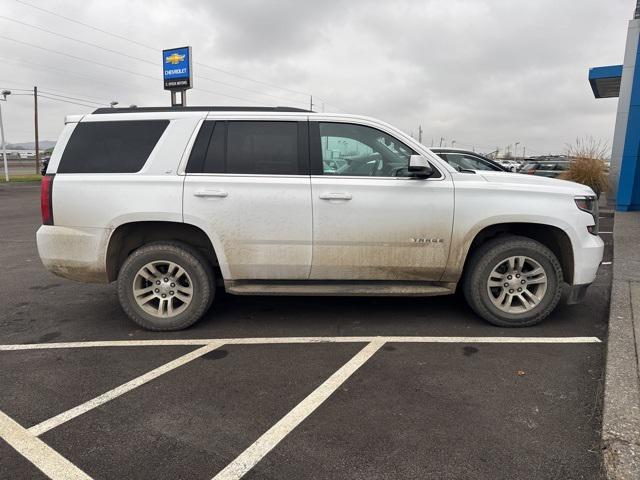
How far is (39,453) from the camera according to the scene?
8.45 ft

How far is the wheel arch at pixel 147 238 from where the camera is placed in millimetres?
4301

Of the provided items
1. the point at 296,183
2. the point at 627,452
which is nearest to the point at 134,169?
the point at 296,183

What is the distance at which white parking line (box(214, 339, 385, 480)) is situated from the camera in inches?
96.7

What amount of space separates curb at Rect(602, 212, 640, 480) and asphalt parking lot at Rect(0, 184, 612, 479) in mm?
108

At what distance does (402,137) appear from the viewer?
4.32 m

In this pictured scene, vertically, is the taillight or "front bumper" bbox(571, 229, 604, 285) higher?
the taillight

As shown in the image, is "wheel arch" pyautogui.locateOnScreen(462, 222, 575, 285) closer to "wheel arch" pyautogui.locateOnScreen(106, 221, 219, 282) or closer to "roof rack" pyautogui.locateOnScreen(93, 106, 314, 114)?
"roof rack" pyautogui.locateOnScreen(93, 106, 314, 114)

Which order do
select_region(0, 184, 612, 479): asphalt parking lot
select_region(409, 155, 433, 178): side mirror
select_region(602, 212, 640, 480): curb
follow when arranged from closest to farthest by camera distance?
select_region(602, 212, 640, 480): curb < select_region(0, 184, 612, 479): asphalt parking lot < select_region(409, 155, 433, 178): side mirror

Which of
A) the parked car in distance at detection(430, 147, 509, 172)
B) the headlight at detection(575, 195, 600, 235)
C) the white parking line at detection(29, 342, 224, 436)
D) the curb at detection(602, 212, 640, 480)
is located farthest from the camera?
the parked car in distance at detection(430, 147, 509, 172)

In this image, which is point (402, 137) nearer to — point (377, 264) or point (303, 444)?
point (377, 264)

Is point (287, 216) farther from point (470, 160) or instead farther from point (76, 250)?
point (470, 160)

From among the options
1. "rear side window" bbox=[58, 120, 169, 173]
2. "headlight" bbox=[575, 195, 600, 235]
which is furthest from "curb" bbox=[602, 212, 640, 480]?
"rear side window" bbox=[58, 120, 169, 173]

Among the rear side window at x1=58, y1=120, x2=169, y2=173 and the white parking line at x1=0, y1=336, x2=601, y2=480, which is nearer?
the white parking line at x1=0, y1=336, x2=601, y2=480

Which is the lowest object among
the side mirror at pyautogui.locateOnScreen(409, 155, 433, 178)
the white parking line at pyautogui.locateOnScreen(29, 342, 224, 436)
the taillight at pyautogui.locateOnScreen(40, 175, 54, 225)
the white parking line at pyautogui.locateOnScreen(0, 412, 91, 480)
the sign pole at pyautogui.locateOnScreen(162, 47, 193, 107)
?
the white parking line at pyautogui.locateOnScreen(0, 412, 91, 480)
